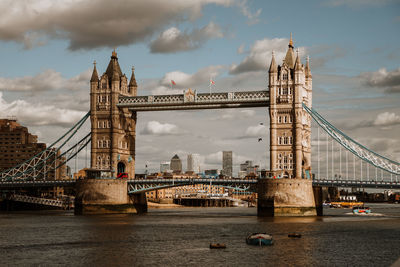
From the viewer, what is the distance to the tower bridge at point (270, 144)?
99125 mm

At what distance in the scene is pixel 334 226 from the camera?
269ft

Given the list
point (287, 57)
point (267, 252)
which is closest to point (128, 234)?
point (267, 252)

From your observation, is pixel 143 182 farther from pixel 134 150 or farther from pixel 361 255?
pixel 361 255

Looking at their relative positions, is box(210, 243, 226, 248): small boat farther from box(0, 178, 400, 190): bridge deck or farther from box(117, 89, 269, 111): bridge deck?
box(117, 89, 269, 111): bridge deck

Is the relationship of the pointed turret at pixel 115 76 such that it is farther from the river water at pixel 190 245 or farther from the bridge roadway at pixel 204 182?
the river water at pixel 190 245

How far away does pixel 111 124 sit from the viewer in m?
118

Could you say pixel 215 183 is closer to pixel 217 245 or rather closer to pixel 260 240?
pixel 260 240

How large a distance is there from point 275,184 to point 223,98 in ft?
64.8

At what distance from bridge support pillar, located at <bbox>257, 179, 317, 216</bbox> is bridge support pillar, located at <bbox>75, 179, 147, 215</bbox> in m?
26.9

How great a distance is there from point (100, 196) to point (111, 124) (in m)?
15.7

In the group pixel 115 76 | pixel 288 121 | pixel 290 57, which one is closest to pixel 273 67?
pixel 290 57

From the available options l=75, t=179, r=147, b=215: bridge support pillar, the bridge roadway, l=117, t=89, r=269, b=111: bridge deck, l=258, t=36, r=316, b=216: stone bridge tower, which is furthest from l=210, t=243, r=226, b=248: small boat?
l=75, t=179, r=147, b=215: bridge support pillar

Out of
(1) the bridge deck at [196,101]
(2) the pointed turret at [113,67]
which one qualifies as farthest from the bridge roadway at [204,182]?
(2) the pointed turret at [113,67]

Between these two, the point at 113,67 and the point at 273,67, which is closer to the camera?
the point at 273,67
